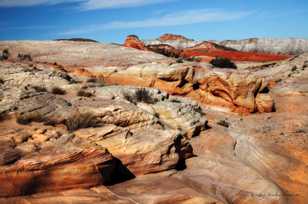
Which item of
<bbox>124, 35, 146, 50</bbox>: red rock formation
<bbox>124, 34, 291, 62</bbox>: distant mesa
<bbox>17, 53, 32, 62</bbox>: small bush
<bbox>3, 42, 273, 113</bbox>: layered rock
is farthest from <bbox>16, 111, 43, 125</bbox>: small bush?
<bbox>124, 34, 291, 62</bbox>: distant mesa

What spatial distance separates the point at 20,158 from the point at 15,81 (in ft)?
23.2

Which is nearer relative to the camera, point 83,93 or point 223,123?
point 83,93

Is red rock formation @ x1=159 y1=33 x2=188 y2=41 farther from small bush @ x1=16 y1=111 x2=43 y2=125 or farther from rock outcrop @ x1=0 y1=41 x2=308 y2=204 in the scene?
small bush @ x1=16 y1=111 x2=43 y2=125

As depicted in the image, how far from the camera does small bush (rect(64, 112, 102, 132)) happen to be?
11516mm

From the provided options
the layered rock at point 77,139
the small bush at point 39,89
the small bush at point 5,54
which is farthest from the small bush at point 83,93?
the small bush at point 5,54

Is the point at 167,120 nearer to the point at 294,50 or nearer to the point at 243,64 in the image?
the point at 243,64

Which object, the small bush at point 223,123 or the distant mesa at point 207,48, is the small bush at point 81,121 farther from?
the distant mesa at point 207,48

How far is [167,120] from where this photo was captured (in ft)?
50.4

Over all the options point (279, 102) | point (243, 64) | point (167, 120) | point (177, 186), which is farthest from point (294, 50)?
point (177, 186)

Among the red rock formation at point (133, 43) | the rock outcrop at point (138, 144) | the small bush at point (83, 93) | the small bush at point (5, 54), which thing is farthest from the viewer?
the red rock formation at point (133, 43)

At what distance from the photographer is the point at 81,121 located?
11.8m

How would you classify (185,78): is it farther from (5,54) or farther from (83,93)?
(5,54)

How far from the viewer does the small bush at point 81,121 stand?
37.8ft

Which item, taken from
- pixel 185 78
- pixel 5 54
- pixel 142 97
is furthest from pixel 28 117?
pixel 5 54
